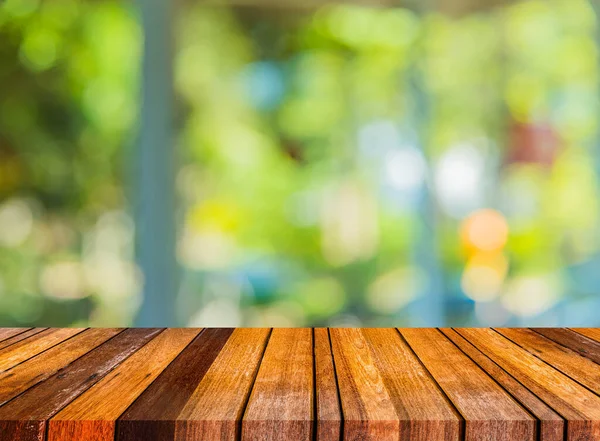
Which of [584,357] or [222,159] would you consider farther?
[222,159]

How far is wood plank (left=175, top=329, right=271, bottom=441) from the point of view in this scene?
3.34 feet

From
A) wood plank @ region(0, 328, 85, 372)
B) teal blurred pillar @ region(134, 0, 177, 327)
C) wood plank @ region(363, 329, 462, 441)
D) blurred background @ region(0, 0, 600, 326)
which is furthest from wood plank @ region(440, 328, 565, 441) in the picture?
teal blurred pillar @ region(134, 0, 177, 327)

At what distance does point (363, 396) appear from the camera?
3.78ft

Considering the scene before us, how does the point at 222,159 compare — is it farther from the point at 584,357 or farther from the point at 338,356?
the point at 584,357

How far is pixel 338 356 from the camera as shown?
1487 mm

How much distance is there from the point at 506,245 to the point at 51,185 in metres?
2.02

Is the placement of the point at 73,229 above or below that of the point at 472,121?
below

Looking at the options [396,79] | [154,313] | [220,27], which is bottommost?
[154,313]

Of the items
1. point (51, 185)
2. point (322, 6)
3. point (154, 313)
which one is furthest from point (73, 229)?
point (322, 6)

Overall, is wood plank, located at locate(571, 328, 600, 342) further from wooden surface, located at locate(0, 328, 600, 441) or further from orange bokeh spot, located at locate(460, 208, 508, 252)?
orange bokeh spot, located at locate(460, 208, 508, 252)

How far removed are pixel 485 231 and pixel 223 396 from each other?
6.30ft

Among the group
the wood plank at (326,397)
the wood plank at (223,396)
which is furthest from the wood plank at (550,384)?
the wood plank at (223,396)

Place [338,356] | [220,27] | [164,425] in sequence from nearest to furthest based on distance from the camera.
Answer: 1. [164,425]
2. [338,356]
3. [220,27]

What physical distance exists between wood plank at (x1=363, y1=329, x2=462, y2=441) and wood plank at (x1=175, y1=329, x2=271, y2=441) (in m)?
→ 0.28
